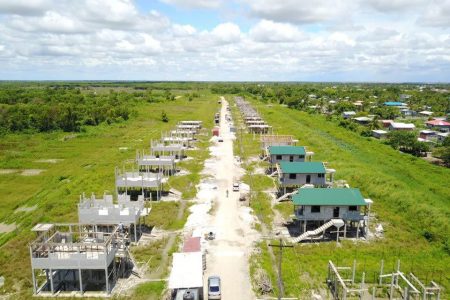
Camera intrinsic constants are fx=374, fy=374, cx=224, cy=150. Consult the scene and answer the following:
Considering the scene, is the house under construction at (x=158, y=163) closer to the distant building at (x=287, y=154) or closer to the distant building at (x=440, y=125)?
the distant building at (x=287, y=154)

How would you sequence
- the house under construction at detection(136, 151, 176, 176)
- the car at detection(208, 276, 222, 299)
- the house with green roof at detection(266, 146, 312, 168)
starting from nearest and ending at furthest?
the car at detection(208, 276, 222, 299) → the house under construction at detection(136, 151, 176, 176) → the house with green roof at detection(266, 146, 312, 168)

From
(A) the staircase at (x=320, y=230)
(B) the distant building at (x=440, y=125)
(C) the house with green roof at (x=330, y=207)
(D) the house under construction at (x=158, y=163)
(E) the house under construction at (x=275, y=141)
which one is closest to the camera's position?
(A) the staircase at (x=320, y=230)

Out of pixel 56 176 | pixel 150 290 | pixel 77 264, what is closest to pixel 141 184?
pixel 77 264

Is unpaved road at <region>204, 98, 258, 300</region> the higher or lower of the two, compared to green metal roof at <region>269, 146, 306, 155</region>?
lower

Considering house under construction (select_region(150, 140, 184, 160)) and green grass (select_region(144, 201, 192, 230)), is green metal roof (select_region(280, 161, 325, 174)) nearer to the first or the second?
green grass (select_region(144, 201, 192, 230))

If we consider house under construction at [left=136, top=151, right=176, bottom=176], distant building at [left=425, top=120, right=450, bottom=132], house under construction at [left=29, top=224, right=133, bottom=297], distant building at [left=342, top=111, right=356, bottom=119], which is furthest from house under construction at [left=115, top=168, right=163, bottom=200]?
distant building at [left=342, top=111, right=356, bottom=119]

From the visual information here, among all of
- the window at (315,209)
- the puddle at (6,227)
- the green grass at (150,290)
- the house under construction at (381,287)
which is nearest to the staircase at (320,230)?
the window at (315,209)
